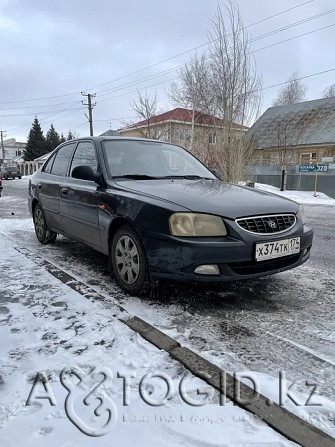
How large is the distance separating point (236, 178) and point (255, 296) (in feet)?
46.3

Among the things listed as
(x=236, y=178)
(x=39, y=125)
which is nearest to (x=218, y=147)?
(x=236, y=178)

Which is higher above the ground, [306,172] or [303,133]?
[303,133]

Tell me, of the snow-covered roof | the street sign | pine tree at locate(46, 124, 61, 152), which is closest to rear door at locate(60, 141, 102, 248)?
the street sign

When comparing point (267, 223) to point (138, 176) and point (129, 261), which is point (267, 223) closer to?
point (129, 261)

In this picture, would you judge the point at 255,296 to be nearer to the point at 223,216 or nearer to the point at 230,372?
the point at 223,216

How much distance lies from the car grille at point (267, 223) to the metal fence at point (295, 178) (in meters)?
15.3

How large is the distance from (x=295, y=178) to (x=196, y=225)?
57.4 ft

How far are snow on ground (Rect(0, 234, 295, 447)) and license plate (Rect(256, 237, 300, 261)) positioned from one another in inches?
45.6

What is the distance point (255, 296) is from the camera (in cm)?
330

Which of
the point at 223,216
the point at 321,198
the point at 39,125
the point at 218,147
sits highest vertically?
the point at 39,125

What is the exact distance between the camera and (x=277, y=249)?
2965 millimetres

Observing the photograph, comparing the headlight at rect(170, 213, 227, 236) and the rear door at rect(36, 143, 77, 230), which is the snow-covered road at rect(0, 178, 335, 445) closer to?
the headlight at rect(170, 213, 227, 236)

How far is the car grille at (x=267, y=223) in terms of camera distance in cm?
285

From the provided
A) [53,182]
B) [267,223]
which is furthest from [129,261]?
[53,182]
